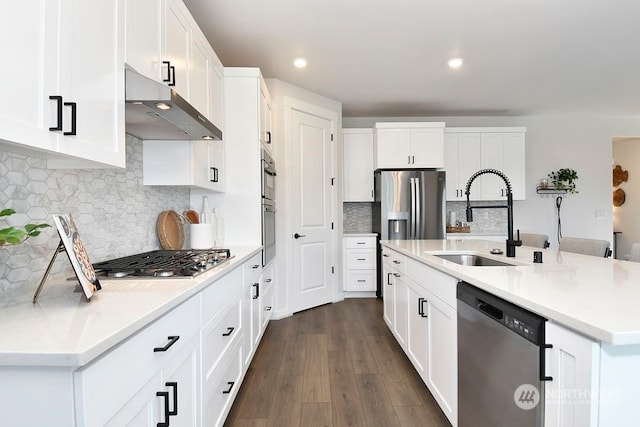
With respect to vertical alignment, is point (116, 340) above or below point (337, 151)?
below

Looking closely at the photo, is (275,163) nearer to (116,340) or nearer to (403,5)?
(403,5)

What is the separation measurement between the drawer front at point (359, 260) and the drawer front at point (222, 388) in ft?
8.99

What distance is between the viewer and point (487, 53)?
318 centimetres

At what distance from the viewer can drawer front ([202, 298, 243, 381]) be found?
136 centimetres

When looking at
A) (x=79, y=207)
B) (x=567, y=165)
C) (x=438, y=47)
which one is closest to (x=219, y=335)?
(x=79, y=207)

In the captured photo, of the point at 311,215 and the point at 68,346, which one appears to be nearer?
the point at 68,346

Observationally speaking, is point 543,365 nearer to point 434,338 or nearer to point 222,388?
point 434,338

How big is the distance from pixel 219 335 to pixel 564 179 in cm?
563

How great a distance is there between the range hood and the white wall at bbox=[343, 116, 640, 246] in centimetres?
411

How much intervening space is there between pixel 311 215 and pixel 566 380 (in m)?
3.25

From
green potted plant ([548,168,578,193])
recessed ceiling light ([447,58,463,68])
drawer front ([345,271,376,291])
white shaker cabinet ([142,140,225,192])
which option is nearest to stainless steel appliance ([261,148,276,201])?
white shaker cabinet ([142,140,225,192])

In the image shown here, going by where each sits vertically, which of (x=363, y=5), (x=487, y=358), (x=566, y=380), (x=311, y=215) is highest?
(x=363, y=5)

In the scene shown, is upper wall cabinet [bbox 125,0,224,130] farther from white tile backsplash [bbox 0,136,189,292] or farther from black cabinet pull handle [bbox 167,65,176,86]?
white tile backsplash [bbox 0,136,189,292]

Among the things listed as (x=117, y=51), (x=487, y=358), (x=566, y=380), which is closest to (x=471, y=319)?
(x=487, y=358)
